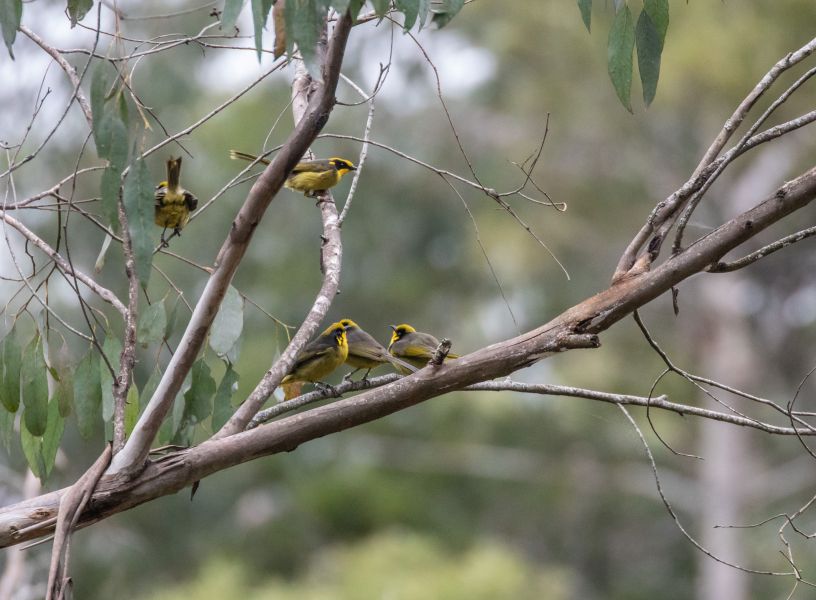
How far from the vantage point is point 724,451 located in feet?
57.6

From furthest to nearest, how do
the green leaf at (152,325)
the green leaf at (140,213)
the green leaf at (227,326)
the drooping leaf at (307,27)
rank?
the green leaf at (152,325) → the green leaf at (227,326) → the green leaf at (140,213) → the drooping leaf at (307,27)

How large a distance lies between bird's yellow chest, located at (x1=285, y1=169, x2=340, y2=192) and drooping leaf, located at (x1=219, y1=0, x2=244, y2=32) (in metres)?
2.62

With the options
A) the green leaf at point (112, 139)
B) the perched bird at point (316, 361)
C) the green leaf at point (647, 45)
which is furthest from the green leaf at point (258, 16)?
the perched bird at point (316, 361)

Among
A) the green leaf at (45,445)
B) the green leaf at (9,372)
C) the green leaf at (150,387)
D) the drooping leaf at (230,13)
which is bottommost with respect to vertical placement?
the green leaf at (45,445)

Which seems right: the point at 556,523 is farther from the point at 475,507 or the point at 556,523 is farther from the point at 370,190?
the point at 370,190

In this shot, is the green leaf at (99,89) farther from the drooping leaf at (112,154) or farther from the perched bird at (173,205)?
the perched bird at (173,205)

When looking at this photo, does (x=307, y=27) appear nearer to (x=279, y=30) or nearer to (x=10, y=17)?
(x=279, y=30)

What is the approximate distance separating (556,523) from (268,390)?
18.7 m

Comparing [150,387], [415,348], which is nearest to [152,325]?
[150,387]

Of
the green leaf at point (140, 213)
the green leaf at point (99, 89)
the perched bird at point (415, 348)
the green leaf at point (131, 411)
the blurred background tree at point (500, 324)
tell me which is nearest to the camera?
the green leaf at point (140, 213)

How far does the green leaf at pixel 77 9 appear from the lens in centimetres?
361

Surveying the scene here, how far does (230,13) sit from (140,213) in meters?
0.67

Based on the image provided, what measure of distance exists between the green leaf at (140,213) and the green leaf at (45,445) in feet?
4.16

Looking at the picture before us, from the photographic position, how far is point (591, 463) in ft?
68.0
